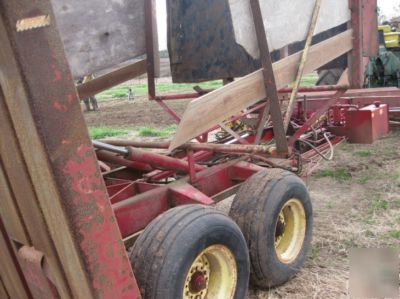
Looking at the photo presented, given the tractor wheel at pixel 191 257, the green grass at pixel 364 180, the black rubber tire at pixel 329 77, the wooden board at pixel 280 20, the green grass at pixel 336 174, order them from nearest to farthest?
the tractor wheel at pixel 191 257 → the wooden board at pixel 280 20 → the green grass at pixel 364 180 → the green grass at pixel 336 174 → the black rubber tire at pixel 329 77

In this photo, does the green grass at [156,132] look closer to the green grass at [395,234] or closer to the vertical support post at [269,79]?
the green grass at [395,234]

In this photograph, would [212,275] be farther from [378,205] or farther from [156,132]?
[156,132]

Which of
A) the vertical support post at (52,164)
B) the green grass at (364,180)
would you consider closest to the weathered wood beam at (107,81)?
the vertical support post at (52,164)

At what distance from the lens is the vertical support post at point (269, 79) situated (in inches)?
121

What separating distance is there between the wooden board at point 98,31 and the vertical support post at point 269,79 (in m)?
0.84

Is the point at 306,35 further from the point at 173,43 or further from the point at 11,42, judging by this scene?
the point at 11,42

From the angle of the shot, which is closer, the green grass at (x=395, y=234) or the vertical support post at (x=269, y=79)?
the vertical support post at (x=269, y=79)

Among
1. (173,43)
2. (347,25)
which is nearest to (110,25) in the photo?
(173,43)

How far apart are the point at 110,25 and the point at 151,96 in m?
2.15

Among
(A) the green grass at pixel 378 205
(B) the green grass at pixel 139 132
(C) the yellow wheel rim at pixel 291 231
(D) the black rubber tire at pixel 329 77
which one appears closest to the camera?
(C) the yellow wheel rim at pixel 291 231

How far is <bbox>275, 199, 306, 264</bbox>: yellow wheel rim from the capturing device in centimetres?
337

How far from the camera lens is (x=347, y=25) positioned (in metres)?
4.21

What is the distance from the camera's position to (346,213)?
460cm

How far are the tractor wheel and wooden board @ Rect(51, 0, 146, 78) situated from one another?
0.93 m
